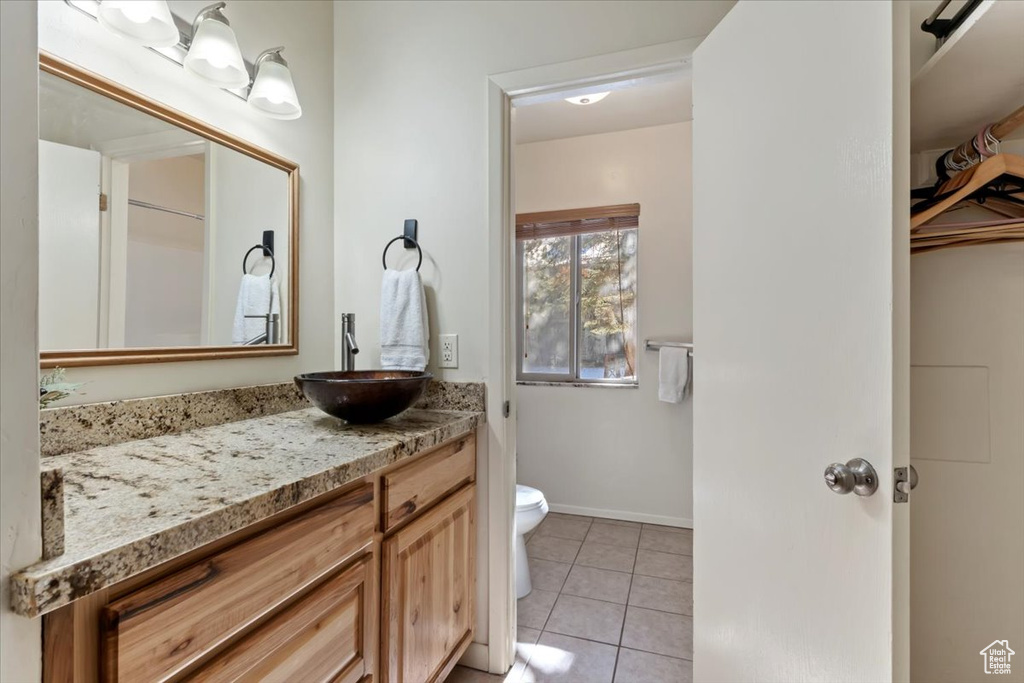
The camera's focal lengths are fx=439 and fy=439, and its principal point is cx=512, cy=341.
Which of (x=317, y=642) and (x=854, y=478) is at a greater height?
(x=854, y=478)

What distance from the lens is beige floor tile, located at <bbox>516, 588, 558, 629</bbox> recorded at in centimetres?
179

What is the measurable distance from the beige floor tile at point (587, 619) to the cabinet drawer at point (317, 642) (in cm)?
97

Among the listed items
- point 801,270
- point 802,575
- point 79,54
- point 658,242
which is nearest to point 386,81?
point 79,54

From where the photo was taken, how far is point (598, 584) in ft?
6.75

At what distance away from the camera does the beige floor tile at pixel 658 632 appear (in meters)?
1.63

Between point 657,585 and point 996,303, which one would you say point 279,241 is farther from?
point 657,585

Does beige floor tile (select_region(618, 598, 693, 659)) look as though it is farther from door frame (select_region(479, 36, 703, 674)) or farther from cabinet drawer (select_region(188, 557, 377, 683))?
cabinet drawer (select_region(188, 557, 377, 683))

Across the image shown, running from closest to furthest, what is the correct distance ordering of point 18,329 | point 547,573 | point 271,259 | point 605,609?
point 18,329 → point 271,259 → point 605,609 → point 547,573

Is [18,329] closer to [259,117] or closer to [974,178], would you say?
[259,117]

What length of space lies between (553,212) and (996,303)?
2266 millimetres

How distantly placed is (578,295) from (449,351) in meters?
1.60

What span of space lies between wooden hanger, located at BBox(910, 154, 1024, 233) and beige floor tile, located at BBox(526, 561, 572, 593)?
1.90m

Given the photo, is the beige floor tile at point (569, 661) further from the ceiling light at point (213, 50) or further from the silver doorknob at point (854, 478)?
the ceiling light at point (213, 50)

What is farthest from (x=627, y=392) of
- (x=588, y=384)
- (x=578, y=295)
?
(x=578, y=295)
